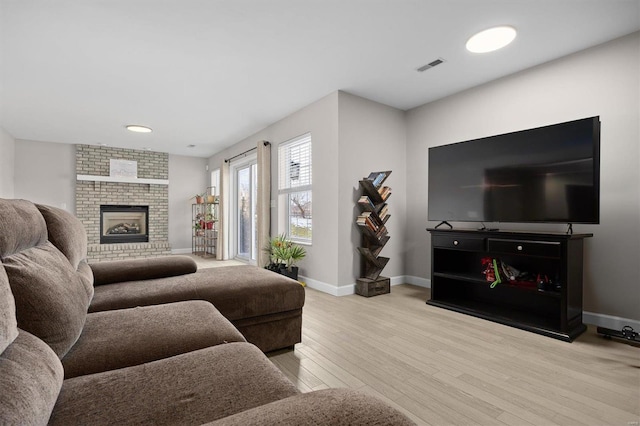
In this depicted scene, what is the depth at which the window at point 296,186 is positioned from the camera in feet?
14.5

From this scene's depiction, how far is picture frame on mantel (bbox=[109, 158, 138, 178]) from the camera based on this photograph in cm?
710

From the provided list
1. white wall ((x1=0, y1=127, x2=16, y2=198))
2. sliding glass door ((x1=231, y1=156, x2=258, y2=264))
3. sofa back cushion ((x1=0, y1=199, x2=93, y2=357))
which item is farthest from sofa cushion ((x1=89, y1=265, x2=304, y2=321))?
white wall ((x1=0, y1=127, x2=16, y2=198))

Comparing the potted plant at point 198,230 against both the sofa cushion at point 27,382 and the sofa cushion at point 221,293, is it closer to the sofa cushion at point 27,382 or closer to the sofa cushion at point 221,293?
the sofa cushion at point 221,293

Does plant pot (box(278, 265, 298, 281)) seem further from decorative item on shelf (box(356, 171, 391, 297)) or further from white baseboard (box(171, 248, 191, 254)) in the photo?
white baseboard (box(171, 248, 191, 254))

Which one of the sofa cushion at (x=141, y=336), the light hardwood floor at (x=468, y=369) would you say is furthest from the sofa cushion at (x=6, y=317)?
the light hardwood floor at (x=468, y=369)

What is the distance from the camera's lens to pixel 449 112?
153 inches

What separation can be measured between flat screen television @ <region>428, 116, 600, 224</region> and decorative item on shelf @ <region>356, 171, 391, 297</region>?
0.58m

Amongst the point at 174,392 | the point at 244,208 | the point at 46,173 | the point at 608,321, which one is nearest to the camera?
the point at 174,392

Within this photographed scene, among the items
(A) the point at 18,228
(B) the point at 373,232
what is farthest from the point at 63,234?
(B) the point at 373,232

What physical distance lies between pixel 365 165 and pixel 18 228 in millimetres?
3373

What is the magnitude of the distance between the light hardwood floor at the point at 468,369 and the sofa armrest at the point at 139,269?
100cm

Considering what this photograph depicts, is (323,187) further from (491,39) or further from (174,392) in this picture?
(174,392)

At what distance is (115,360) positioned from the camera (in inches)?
42.4

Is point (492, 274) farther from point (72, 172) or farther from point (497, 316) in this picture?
point (72, 172)
